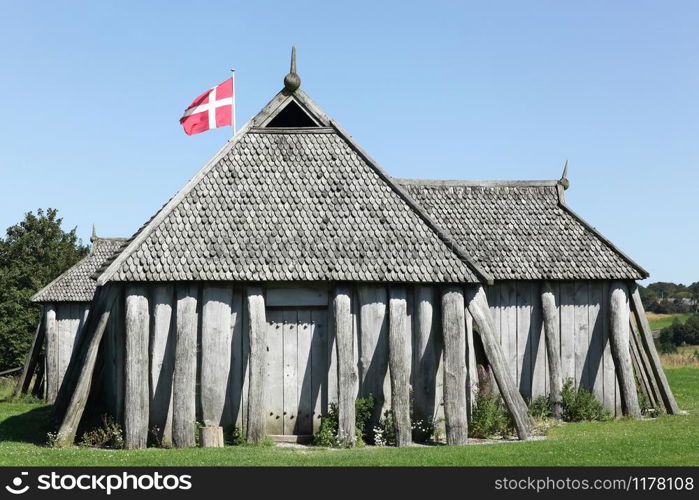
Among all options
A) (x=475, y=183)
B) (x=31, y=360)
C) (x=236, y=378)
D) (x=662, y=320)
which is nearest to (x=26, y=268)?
(x=31, y=360)

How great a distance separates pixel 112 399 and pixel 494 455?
802cm

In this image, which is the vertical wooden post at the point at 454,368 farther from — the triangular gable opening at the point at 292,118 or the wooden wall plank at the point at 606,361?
the wooden wall plank at the point at 606,361

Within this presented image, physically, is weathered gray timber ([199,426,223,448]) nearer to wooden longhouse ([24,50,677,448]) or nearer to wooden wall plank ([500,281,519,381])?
wooden longhouse ([24,50,677,448])

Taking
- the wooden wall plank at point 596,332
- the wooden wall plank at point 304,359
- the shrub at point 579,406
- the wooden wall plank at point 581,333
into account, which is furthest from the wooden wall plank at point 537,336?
the wooden wall plank at point 304,359

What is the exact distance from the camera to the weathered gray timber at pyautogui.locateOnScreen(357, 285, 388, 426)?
1708 centimetres

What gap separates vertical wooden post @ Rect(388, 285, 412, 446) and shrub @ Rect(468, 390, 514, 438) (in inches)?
72.3

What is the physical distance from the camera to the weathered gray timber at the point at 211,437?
16.4 m

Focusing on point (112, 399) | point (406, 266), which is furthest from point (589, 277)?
point (112, 399)

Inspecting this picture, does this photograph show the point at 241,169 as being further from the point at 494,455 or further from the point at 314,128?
the point at 494,455

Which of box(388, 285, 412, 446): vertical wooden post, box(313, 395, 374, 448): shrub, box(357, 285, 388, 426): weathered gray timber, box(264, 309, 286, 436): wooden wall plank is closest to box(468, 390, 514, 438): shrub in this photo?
box(388, 285, 412, 446): vertical wooden post

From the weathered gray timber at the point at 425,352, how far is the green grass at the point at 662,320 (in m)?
60.9

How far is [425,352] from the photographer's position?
56.5 ft

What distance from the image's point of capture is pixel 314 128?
63.0ft
